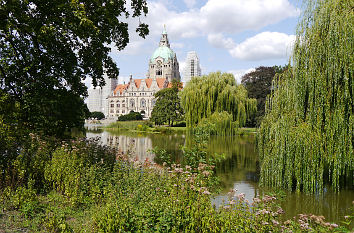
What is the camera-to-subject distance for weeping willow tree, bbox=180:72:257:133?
23906mm

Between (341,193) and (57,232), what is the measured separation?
25.7ft

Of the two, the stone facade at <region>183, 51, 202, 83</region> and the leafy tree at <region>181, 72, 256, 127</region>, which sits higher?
the stone facade at <region>183, 51, 202, 83</region>

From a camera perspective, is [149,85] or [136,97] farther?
[149,85]

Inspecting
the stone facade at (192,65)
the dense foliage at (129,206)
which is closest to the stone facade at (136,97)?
the stone facade at (192,65)

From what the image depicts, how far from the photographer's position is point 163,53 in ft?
378

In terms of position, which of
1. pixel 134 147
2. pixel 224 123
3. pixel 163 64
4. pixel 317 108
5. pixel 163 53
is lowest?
pixel 134 147

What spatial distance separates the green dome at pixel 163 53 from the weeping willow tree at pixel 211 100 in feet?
294

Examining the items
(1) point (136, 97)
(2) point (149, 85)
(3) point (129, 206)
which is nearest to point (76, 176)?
(3) point (129, 206)

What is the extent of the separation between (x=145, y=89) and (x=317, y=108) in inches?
3840

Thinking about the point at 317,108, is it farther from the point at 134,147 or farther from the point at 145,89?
the point at 145,89

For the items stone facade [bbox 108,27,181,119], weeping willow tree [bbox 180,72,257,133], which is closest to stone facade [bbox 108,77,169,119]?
stone facade [bbox 108,27,181,119]

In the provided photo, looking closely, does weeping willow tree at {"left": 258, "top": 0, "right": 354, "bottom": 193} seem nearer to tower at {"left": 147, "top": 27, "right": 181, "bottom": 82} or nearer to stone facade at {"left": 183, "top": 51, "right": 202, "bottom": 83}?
tower at {"left": 147, "top": 27, "right": 181, "bottom": 82}

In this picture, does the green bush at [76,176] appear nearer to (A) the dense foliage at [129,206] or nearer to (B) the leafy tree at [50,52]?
(A) the dense foliage at [129,206]

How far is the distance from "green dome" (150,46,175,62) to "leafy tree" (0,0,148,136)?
10621cm
